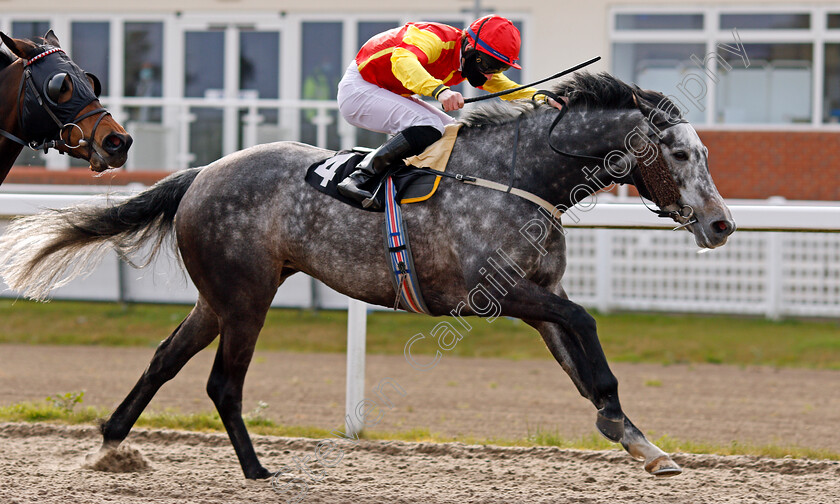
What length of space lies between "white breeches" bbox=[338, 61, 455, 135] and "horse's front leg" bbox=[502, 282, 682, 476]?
2.64 ft

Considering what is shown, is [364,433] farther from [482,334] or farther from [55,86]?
[482,334]

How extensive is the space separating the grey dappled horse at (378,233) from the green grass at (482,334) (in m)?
4.12

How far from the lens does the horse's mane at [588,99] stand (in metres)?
3.72

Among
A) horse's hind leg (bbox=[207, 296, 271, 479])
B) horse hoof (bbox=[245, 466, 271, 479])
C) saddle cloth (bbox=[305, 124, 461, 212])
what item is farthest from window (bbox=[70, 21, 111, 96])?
horse hoof (bbox=[245, 466, 271, 479])

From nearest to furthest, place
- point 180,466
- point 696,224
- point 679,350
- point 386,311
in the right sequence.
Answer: point 696,224
point 180,466
point 679,350
point 386,311

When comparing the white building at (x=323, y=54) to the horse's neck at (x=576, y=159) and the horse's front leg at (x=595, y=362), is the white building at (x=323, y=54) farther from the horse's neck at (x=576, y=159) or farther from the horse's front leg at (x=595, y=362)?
the horse's front leg at (x=595, y=362)

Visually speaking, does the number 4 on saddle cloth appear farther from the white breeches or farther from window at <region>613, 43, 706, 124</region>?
window at <region>613, 43, 706, 124</region>

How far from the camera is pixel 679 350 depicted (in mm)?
8352

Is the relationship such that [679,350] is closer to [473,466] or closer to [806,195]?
[806,195]

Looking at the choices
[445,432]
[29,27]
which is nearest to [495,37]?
[445,432]

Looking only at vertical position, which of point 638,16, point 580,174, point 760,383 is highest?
point 638,16

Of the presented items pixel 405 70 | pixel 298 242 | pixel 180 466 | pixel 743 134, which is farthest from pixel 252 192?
pixel 743 134

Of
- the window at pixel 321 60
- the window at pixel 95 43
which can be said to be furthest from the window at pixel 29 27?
the window at pixel 321 60

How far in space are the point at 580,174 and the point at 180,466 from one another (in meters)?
2.17
